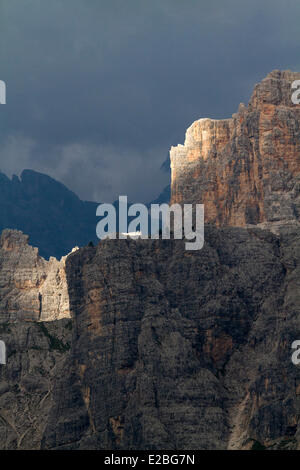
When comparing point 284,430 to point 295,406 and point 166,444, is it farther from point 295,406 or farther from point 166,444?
point 166,444
